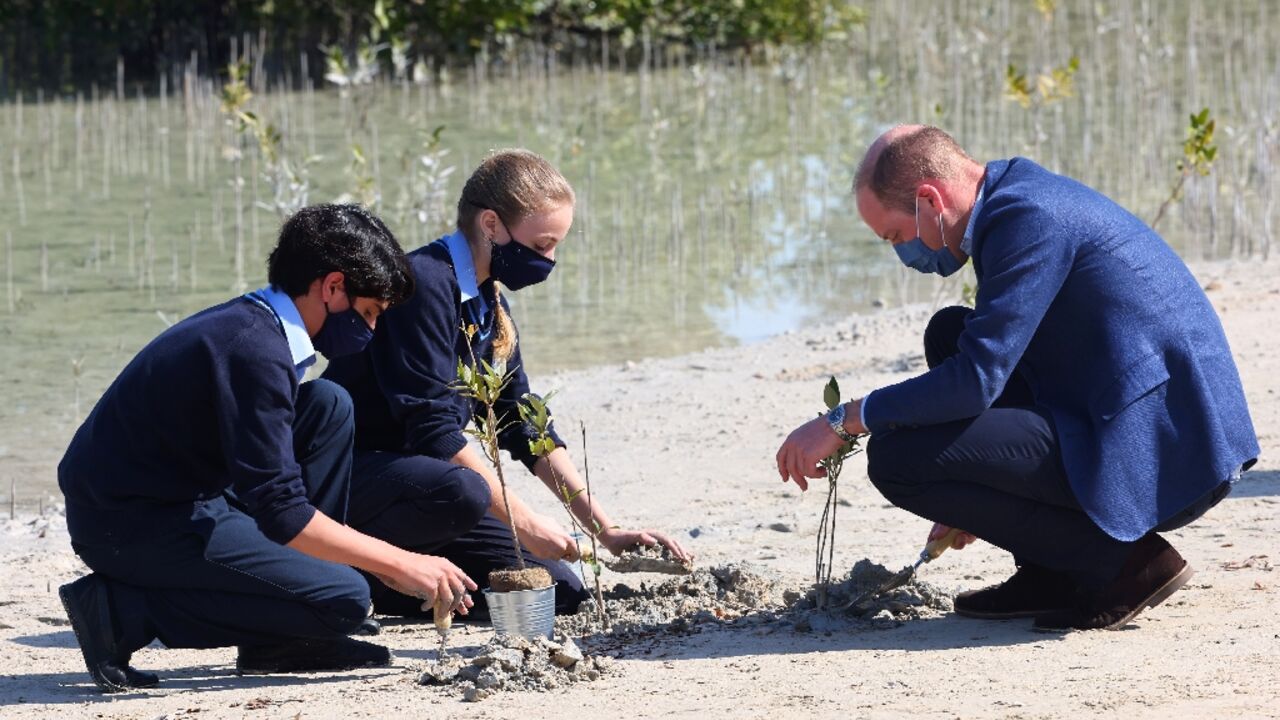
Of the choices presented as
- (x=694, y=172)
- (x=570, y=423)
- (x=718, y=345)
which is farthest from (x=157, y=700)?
(x=694, y=172)

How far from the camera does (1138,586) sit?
453 centimetres

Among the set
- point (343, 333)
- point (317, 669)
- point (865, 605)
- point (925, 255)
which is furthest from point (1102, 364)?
point (317, 669)

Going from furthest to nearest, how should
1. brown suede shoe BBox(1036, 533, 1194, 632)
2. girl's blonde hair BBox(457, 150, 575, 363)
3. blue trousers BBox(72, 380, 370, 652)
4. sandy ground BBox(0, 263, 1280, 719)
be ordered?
girl's blonde hair BBox(457, 150, 575, 363) < brown suede shoe BBox(1036, 533, 1194, 632) < blue trousers BBox(72, 380, 370, 652) < sandy ground BBox(0, 263, 1280, 719)

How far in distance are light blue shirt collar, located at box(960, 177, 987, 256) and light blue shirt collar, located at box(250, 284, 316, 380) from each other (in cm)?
166

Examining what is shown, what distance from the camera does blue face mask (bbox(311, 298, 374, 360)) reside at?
14.5 feet

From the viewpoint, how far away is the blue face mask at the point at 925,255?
450 cm

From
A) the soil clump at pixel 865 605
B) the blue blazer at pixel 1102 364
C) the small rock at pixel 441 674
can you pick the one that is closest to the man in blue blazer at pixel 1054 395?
the blue blazer at pixel 1102 364

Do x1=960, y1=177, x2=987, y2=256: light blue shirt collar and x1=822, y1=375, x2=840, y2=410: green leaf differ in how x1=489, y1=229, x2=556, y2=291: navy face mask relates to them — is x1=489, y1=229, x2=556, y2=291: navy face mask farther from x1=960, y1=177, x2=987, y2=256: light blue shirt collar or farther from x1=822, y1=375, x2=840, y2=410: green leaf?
x1=960, y1=177, x2=987, y2=256: light blue shirt collar

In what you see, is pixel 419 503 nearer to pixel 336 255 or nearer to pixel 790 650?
pixel 336 255

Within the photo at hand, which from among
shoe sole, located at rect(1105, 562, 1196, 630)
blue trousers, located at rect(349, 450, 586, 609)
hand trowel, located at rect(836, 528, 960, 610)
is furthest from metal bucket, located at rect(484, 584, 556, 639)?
shoe sole, located at rect(1105, 562, 1196, 630)

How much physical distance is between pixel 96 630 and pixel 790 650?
1.78m

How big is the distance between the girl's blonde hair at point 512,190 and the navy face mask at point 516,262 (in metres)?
0.07

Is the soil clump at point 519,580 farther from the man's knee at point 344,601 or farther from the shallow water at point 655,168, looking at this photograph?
the shallow water at point 655,168

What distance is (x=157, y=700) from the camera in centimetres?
443
